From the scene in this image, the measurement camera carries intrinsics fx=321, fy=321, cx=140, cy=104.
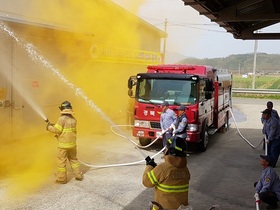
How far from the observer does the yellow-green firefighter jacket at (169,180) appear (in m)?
3.31

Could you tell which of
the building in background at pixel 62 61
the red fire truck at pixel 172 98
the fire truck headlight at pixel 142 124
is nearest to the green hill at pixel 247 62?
the building in background at pixel 62 61

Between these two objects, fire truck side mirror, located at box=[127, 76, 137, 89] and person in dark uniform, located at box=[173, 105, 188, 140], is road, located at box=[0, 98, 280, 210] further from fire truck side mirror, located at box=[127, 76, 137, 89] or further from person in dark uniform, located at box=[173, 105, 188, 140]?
fire truck side mirror, located at box=[127, 76, 137, 89]

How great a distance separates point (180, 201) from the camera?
11.1ft

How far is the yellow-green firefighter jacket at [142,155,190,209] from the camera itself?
10.9 feet

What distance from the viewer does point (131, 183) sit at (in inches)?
255

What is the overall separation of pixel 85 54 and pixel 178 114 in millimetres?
5597

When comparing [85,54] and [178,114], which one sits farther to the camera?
[85,54]

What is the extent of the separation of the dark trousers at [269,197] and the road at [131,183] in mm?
245

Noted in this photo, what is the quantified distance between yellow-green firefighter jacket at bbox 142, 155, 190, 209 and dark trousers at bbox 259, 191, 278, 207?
2.54 meters

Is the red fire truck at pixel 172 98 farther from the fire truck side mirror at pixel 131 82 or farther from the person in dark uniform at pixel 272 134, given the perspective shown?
the person in dark uniform at pixel 272 134

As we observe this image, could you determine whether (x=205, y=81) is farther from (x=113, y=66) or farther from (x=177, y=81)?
(x=113, y=66)

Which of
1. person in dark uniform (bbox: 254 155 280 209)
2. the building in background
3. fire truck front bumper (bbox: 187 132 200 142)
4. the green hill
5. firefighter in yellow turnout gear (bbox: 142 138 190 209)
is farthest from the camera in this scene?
the green hill

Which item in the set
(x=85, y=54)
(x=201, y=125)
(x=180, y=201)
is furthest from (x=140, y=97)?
(x=180, y=201)

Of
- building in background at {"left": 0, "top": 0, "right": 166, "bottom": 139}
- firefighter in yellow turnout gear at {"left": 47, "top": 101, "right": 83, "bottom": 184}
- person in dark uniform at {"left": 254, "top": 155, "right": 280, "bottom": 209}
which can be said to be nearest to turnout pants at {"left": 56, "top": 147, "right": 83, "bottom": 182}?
firefighter in yellow turnout gear at {"left": 47, "top": 101, "right": 83, "bottom": 184}
